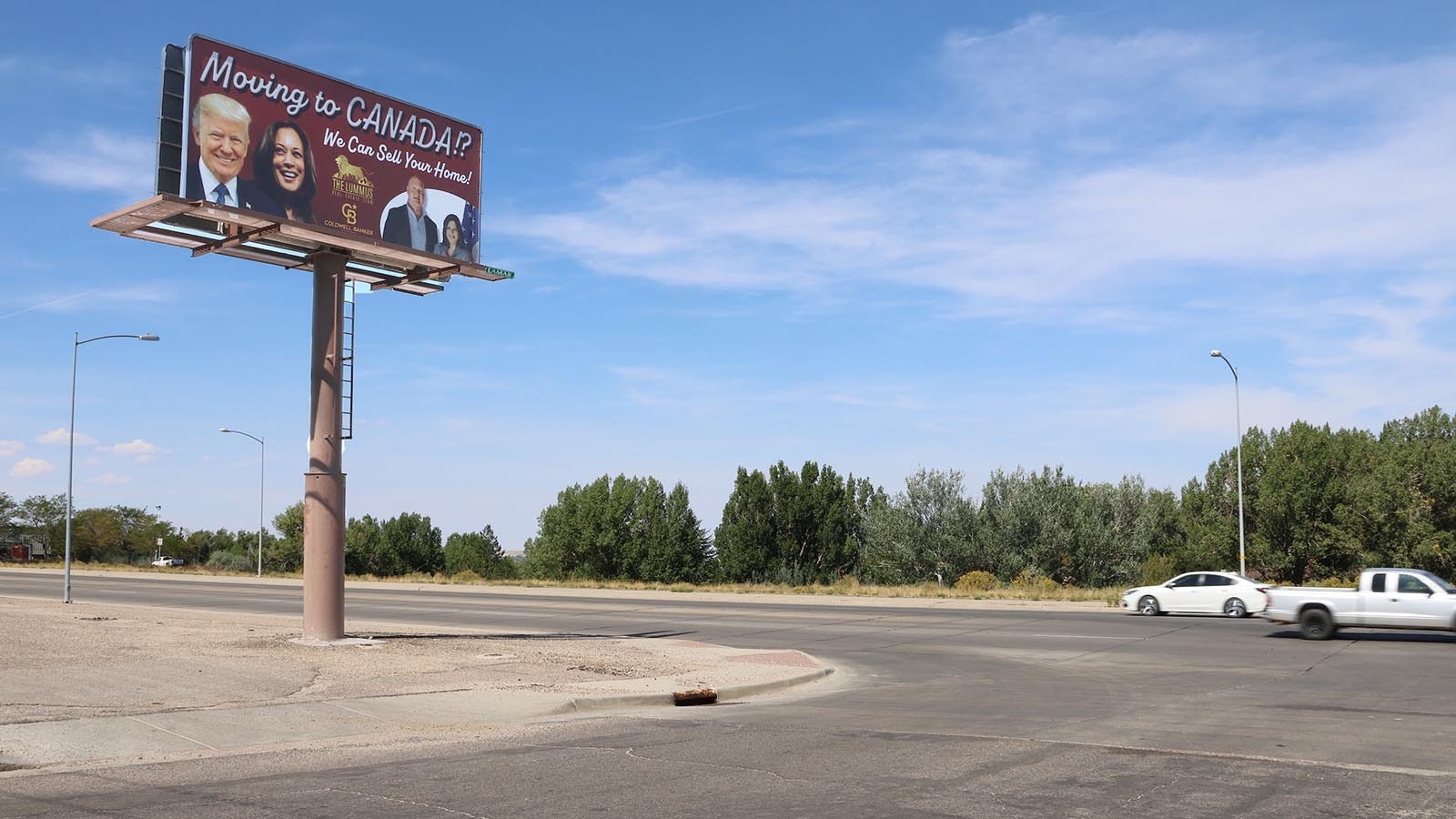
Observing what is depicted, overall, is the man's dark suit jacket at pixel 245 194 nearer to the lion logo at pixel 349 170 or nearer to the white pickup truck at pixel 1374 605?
the lion logo at pixel 349 170

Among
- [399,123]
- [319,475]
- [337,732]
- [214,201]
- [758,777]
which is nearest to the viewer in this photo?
[758,777]

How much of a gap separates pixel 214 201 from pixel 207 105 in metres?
1.57

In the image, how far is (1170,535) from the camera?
8425cm

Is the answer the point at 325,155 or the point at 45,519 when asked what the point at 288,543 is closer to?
the point at 45,519

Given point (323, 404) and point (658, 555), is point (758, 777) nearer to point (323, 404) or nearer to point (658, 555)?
point (323, 404)

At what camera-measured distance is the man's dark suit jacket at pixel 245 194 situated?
18.6 metres

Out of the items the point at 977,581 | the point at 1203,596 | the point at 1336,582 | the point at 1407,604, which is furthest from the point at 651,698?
the point at 1336,582

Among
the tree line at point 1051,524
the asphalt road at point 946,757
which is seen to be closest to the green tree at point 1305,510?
the tree line at point 1051,524

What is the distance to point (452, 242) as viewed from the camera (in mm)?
23156

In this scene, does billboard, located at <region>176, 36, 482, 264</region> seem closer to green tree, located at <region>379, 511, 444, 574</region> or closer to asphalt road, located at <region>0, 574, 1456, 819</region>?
asphalt road, located at <region>0, 574, 1456, 819</region>

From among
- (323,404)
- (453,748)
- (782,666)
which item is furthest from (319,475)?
(453,748)

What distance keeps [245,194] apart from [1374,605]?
23124mm

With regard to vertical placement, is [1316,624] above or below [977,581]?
above

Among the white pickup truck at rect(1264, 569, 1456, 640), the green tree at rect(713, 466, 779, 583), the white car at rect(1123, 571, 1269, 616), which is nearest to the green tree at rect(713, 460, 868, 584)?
the green tree at rect(713, 466, 779, 583)
